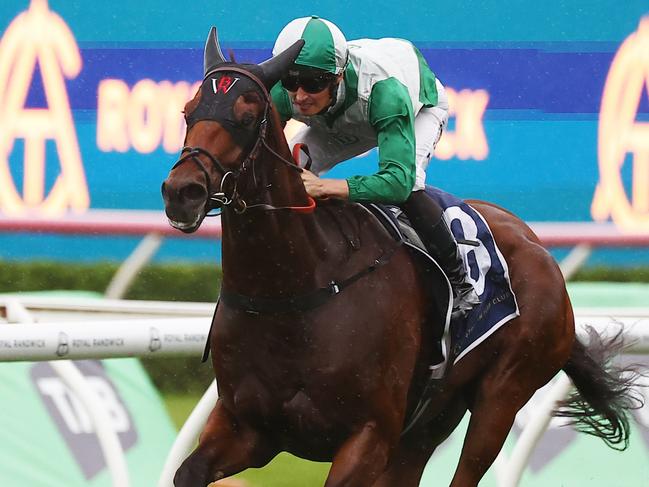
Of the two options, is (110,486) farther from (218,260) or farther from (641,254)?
(641,254)

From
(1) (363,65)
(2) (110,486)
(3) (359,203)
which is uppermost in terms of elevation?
(1) (363,65)

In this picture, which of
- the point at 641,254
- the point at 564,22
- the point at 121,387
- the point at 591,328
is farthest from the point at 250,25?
the point at 591,328

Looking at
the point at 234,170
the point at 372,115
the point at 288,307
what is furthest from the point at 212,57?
the point at 288,307

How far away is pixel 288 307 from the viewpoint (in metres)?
2.93

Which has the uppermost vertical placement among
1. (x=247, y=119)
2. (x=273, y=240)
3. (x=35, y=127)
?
(x=247, y=119)

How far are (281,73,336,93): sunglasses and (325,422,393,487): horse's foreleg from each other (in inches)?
30.9

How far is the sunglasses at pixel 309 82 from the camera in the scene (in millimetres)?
2934

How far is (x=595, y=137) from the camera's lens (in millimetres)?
7188

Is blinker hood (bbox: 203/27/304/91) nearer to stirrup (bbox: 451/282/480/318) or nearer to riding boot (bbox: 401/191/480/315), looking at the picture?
riding boot (bbox: 401/191/480/315)

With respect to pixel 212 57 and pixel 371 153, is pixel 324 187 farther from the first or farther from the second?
pixel 371 153

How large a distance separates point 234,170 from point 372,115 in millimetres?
485

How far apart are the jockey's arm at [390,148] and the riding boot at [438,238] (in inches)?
10.7

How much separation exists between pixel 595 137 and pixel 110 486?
3871mm

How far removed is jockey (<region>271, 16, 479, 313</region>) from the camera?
2926mm
